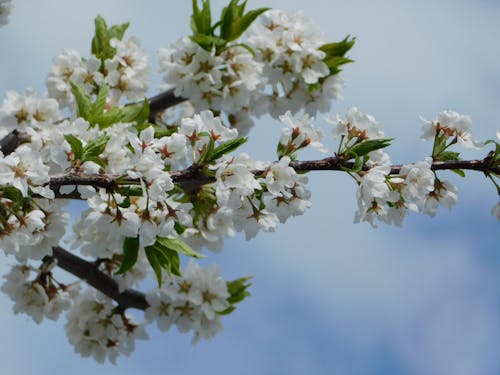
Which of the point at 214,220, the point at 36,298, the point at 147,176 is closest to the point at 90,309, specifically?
the point at 36,298

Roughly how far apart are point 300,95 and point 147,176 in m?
2.68

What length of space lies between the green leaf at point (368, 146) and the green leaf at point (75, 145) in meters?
1.10

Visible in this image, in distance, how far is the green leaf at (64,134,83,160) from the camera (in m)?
3.25

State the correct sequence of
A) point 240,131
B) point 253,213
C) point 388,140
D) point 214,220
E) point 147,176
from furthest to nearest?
1. point 240,131
2. point 214,220
3. point 253,213
4. point 388,140
5. point 147,176

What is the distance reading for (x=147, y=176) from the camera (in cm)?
305

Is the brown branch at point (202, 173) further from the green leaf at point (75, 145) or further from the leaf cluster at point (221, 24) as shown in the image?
the leaf cluster at point (221, 24)

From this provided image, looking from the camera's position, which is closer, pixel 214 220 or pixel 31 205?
pixel 31 205

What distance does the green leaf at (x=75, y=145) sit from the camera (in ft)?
10.7

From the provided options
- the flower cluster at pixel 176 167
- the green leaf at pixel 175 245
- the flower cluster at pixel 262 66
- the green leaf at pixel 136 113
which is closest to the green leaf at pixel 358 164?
the flower cluster at pixel 176 167

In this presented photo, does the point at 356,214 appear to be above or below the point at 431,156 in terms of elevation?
below

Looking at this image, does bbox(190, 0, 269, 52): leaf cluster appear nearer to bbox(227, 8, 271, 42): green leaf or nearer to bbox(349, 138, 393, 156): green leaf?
bbox(227, 8, 271, 42): green leaf

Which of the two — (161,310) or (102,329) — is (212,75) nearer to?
(161,310)

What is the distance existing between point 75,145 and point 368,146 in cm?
119

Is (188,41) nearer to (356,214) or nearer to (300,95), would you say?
(300,95)
